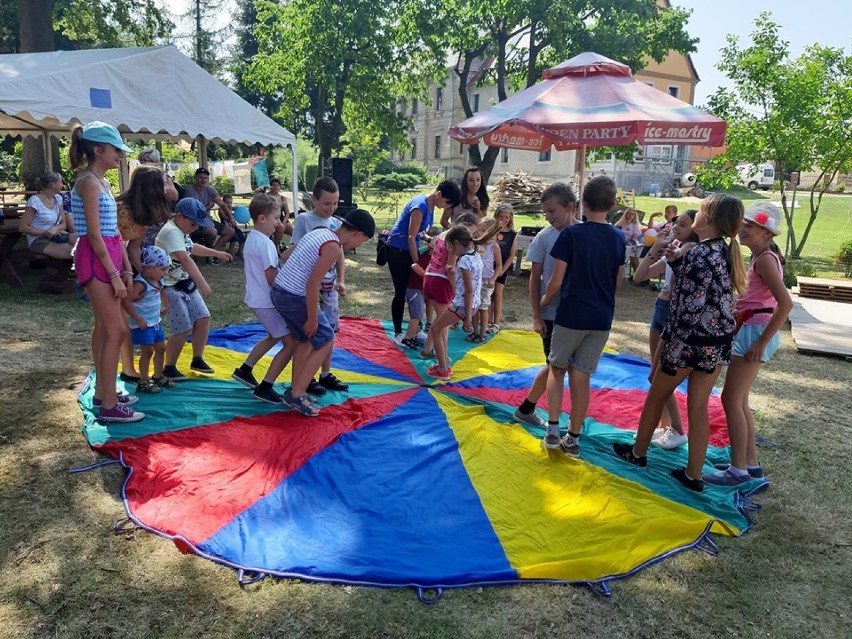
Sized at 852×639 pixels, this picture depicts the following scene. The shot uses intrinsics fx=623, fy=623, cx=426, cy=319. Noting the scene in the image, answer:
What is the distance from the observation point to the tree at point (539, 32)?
16562 millimetres

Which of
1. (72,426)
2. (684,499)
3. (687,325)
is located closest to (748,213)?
(687,325)

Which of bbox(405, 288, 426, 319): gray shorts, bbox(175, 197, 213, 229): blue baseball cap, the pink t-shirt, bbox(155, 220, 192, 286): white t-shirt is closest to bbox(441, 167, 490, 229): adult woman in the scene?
bbox(405, 288, 426, 319): gray shorts

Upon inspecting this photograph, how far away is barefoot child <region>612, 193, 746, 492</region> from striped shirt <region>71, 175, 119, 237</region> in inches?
136

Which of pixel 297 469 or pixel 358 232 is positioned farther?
pixel 358 232

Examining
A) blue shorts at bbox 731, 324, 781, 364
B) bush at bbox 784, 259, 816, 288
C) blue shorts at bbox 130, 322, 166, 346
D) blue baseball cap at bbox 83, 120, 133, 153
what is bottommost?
blue shorts at bbox 130, 322, 166, 346

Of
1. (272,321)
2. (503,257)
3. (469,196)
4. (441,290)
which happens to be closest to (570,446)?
(441,290)

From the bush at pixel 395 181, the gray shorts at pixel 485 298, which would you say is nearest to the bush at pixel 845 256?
the gray shorts at pixel 485 298

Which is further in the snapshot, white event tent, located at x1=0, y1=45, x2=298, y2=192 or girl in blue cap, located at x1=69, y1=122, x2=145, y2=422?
white event tent, located at x1=0, y1=45, x2=298, y2=192

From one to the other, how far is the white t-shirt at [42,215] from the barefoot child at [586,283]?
7.33m

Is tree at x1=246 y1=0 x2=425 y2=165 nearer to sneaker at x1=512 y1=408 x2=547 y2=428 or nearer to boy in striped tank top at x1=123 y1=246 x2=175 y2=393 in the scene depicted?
boy in striped tank top at x1=123 y1=246 x2=175 y2=393

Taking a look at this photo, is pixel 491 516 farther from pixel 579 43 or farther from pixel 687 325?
pixel 579 43

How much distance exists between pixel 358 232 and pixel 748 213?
2443mm

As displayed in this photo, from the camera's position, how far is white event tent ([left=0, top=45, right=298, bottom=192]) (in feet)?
26.7

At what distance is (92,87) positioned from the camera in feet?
28.5
